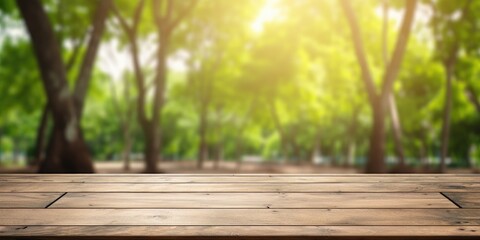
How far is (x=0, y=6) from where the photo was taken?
58.9 feet

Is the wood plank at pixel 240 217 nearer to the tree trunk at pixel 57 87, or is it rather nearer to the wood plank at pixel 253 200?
the wood plank at pixel 253 200

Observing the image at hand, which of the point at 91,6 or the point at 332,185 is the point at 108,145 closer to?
the point at 91,6

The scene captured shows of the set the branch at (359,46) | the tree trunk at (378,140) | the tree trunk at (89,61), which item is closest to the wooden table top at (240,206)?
the tree trunk at (89,61)

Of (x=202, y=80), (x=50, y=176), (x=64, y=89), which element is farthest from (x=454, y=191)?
(x=202, y=80)

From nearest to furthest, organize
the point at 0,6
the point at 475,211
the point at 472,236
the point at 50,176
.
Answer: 1. the point at 472,236
2. the point at 475,211
3. the point at 50,176
4. the point at 0,6

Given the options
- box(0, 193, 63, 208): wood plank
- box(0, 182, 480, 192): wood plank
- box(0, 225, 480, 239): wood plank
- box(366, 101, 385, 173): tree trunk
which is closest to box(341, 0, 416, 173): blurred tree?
box(366, 101, 385, 173): tree trunk

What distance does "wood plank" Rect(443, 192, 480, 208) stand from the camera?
3.40m

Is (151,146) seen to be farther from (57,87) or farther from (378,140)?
(378,140)

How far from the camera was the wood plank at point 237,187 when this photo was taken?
3707 mm

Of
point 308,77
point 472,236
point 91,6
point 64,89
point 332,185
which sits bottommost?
point 472,236

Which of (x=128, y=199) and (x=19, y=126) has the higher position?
(x=19, y=126)

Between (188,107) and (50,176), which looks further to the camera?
(188,107)

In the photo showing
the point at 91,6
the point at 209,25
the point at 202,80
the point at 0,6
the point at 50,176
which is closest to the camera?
the point at 50,176

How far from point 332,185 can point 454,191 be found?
0.97 metres
